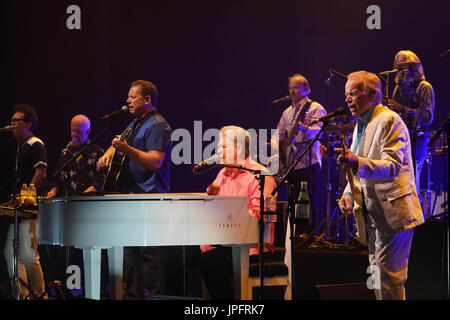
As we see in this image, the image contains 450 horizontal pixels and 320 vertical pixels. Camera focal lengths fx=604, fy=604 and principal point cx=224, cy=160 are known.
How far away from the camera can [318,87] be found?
8.09 meters

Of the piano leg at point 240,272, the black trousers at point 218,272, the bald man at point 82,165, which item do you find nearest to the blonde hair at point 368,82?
the piano leg at point 240,272

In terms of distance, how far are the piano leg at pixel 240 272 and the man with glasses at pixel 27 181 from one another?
6.96 ft

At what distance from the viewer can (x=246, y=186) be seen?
4.94m

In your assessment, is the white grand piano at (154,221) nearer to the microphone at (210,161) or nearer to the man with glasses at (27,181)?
the microphone at (210,161)

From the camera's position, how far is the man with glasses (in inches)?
226

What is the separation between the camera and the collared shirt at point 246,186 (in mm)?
4738

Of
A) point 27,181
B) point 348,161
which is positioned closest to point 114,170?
point 27,181

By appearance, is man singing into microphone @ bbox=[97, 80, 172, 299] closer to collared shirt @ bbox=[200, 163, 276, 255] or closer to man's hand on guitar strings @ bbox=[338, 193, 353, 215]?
collared shirt @ bbox=[200, 163, 276, 255]

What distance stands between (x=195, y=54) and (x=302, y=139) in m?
1.89

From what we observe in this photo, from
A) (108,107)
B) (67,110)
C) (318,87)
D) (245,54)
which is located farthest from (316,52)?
(67,110)

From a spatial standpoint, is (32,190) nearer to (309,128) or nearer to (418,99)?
(309,128)
